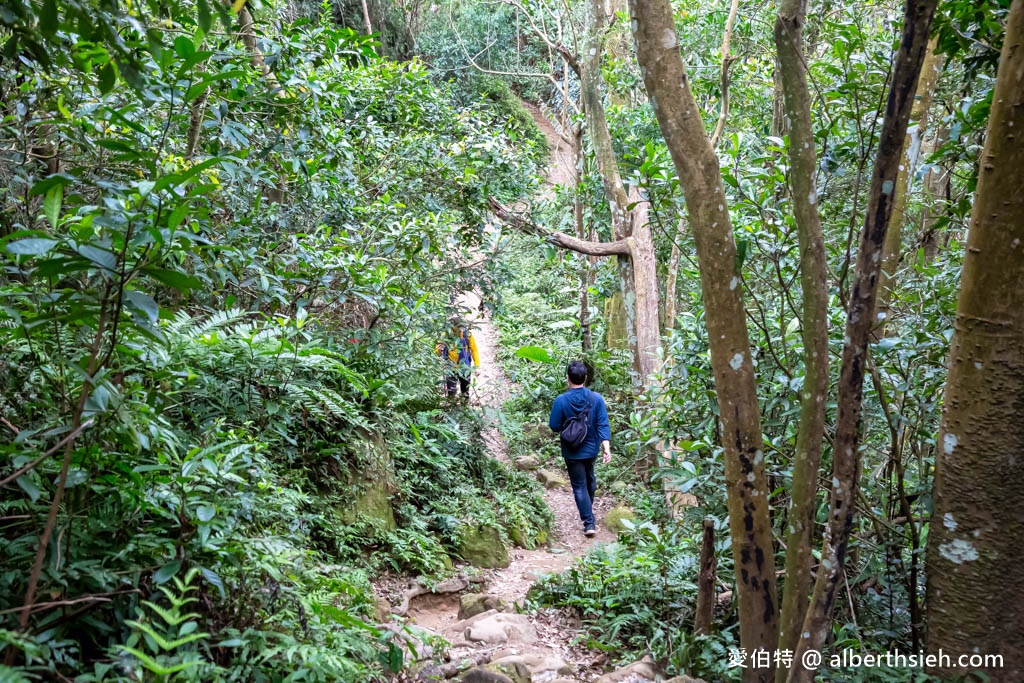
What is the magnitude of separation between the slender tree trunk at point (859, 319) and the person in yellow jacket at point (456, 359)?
566cm

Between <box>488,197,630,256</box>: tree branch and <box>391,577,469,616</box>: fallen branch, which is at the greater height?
<box>488,197,630,256</box>: tree branch

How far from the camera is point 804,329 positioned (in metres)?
2.93

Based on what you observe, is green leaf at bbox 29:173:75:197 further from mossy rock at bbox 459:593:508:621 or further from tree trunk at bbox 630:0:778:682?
mossy rock at bbox 459:593:508:621

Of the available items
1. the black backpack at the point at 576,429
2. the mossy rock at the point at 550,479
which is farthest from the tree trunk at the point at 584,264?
the black backpack at the point at 576,429

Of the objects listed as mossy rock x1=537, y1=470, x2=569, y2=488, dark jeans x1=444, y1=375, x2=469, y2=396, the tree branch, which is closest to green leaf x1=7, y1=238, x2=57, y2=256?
dark jeans x1=444, y1=375, x2=469, y2=396

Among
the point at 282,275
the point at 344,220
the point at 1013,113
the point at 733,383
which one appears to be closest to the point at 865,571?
the point at 733,383

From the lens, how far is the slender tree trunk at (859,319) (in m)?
2.51

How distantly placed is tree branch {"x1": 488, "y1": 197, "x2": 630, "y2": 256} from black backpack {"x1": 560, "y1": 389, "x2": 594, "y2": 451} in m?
2.60

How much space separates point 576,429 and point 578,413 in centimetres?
18

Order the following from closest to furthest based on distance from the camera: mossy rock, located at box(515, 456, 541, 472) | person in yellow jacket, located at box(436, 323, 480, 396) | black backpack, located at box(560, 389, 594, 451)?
black backpack, located at box(560, 389, 594, 451) → person in yellow jacket, located at box(436, 323, 480, 396) → mossy rock, located at box(515, 456, 541, 472)

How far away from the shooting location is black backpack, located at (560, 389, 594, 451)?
7738 mm

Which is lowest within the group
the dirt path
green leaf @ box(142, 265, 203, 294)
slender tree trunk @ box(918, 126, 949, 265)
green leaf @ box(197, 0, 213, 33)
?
the dirt path

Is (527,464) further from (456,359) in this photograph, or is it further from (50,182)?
(50,182)

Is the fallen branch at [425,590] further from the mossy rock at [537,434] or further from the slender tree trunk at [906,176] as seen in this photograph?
the mossy rock at [537,434]
